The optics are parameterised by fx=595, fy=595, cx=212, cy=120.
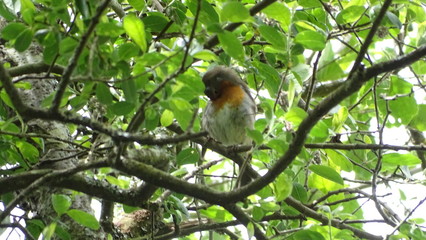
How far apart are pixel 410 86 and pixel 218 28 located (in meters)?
1.47

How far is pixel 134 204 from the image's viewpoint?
9.70 ft

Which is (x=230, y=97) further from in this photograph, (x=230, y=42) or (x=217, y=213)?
(x=230, y=42)

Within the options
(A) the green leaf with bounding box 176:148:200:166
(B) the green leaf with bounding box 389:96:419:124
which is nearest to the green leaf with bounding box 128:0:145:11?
(A) the green leaf with bounding box 176:148:200:166

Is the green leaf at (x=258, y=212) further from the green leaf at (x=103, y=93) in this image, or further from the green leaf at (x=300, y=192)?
the green leaf at (x=103, y=93)

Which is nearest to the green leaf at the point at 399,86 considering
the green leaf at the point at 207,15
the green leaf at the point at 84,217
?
the green leaf at the point at 207,15

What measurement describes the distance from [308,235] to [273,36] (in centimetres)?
95

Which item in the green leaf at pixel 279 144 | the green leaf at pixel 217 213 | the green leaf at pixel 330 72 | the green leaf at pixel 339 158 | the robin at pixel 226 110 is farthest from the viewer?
the robin at pixel 226 110

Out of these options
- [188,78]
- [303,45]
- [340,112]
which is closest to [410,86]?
[340,112]

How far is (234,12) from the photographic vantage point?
2184 mm

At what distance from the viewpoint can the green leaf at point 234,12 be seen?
7.07 ft

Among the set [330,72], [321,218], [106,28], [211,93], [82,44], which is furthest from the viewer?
[211,93]

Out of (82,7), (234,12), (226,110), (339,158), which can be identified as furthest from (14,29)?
(226,110)

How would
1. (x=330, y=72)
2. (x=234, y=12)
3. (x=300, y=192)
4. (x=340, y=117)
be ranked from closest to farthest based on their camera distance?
1. (x=234, y=12)
2. (x=330, y=72)
3. (x=340, y=117)
4. (x=300, y=192)

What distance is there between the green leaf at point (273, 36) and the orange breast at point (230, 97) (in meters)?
2.18
